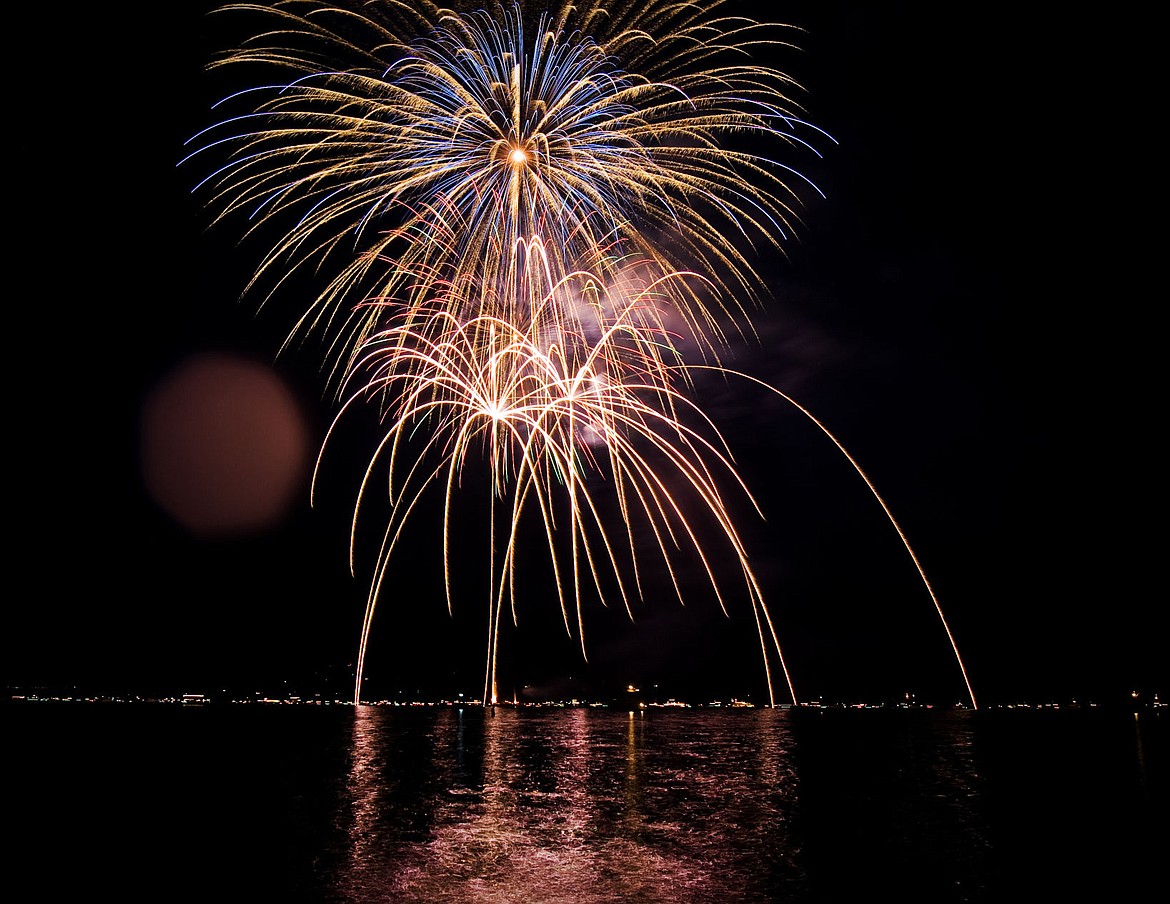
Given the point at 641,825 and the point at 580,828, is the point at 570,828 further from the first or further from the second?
the point at 641,825

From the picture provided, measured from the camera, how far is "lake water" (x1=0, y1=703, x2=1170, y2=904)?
303 inches

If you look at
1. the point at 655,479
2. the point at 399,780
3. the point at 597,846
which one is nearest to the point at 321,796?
the point at 399,780

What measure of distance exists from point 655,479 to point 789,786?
277 inches

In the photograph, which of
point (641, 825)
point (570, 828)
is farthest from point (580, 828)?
point (641, 825)

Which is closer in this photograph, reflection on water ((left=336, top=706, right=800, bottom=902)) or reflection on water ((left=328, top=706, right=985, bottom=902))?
reflection on water ((left=336, top=706, right=800, bottom=902))

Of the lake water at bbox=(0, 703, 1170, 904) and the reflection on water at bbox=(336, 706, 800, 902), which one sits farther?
the lake water at bbox=(0, 703, 1170, 904)

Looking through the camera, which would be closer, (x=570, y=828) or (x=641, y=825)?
(x=570, y=828)

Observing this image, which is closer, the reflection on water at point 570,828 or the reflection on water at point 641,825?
the reflection on water at point 570,828

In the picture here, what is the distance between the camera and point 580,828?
10305 millimetres

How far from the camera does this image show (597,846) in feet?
30.2

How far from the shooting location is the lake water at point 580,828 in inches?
303

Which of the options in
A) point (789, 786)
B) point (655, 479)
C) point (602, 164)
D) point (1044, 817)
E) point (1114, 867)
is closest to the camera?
point (1114, 867)

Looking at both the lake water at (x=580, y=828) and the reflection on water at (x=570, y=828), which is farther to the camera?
the lake water at (x=580, y=828)

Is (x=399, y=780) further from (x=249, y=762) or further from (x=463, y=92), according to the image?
(x=463, y=92)
